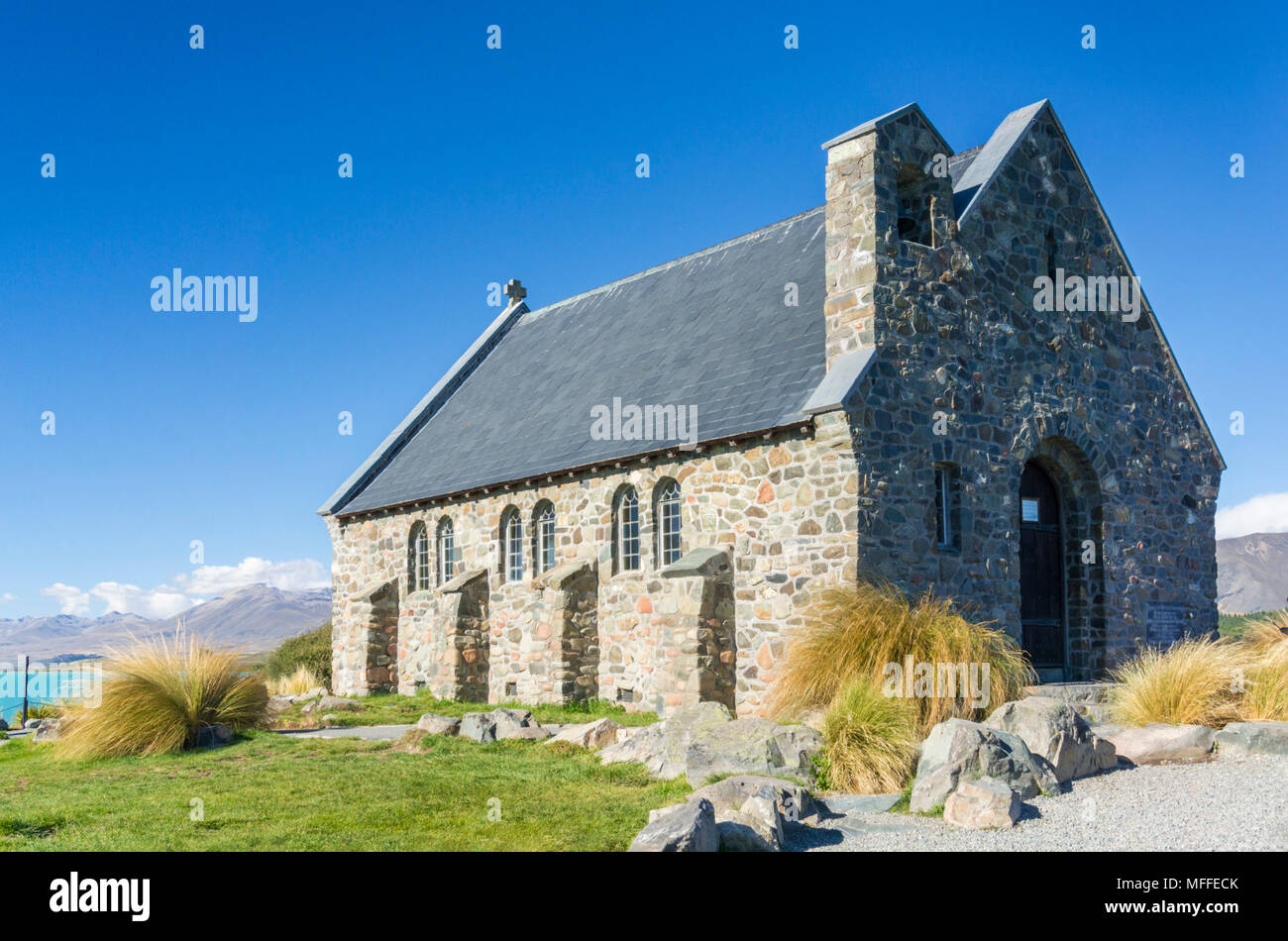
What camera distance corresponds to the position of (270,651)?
32906 millimetres

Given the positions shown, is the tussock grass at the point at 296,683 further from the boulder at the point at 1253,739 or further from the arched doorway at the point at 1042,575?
the boulder at the point at 1253,739

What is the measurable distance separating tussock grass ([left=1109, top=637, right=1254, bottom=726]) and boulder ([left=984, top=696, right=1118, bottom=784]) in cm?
192

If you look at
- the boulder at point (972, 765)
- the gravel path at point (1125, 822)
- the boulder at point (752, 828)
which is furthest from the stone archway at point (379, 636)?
the gravel path at point (1125, 822)

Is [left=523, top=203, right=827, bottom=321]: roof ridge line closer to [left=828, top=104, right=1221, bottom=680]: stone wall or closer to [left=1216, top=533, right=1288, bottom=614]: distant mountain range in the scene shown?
[left=828, top=104, right=1221, bottom=680]: stone wall

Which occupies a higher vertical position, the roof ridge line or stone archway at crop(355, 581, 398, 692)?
the roof ridge line

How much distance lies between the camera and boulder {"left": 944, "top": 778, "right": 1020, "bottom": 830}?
8.43 metres

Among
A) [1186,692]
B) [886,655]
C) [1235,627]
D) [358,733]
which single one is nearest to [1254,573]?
[1235,627]

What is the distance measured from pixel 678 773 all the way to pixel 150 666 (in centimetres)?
788

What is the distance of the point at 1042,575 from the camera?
18.0 meters

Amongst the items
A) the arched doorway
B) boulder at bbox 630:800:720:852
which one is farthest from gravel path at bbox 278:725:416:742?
the arched doorway
